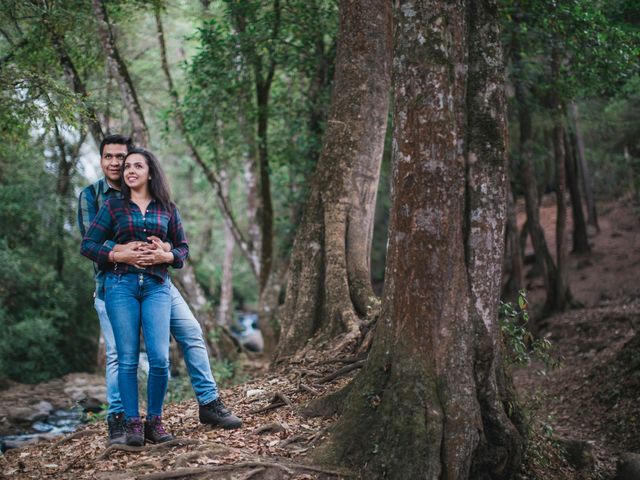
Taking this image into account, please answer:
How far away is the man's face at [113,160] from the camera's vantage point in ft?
18.0

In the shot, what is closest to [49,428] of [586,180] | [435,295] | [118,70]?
[118,70]

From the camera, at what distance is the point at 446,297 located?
4941 millimetres

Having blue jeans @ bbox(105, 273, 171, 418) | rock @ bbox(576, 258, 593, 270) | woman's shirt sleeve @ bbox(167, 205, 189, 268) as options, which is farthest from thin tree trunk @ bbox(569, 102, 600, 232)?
blue jeans @ bbox(105, 273, 171, 418)

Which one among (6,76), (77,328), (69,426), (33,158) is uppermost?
(33,158)

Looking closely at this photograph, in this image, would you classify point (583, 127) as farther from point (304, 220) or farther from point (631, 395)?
point (304, 220)

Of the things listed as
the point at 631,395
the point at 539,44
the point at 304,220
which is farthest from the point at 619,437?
the point at 539,44

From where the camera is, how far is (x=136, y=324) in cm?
505

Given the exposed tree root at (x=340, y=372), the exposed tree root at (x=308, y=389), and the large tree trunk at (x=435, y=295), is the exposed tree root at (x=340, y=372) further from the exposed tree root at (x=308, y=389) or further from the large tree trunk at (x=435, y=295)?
the large tree trunk at (x=435, y=295)

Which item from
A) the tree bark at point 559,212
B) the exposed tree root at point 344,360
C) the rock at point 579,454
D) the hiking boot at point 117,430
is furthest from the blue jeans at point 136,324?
the tree bark at point 559,212

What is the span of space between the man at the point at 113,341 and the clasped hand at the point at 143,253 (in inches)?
15.9

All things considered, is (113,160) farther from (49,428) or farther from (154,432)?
(49,428)

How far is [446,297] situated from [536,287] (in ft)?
54.9

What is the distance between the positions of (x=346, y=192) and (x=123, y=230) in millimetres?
3496

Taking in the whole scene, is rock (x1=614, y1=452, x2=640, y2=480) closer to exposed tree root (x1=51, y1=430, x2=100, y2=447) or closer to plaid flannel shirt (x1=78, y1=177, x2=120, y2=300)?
exposed tree root (x1=51, y1=430, x2=100, y2=447)
